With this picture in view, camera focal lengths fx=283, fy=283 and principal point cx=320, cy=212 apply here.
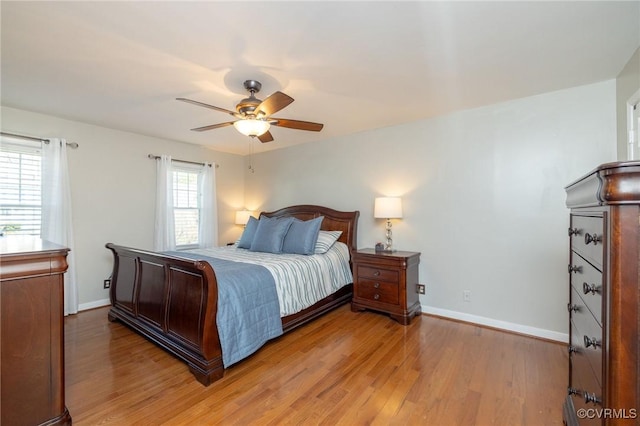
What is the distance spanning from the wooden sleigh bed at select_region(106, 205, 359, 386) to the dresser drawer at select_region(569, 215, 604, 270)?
2084 mm

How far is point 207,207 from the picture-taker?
479 centimetres

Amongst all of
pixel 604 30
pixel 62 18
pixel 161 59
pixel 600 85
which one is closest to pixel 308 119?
pixel 161 59

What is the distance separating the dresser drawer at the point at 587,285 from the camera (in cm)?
107

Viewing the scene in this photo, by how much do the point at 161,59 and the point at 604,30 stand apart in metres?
3.04

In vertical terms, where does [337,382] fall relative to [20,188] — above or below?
below

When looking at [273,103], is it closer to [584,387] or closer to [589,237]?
[589,237]

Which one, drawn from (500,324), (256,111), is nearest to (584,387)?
(500,324)

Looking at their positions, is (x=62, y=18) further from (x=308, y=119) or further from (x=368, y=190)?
(x=368, y=190)

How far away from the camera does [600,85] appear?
252 cm

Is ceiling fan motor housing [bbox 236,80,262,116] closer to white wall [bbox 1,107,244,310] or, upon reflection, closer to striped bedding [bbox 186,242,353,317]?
striped bedding [bbox 186,242,353,317]

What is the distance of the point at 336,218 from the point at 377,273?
1.13 m

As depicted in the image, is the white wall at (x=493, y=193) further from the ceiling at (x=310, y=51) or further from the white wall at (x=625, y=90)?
the ceiling at (x=310, y=51)

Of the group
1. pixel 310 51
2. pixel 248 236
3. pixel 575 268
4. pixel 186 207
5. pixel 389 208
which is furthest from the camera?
pixel 186 207

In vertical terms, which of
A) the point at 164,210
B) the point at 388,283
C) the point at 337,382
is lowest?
the point at 337,382
